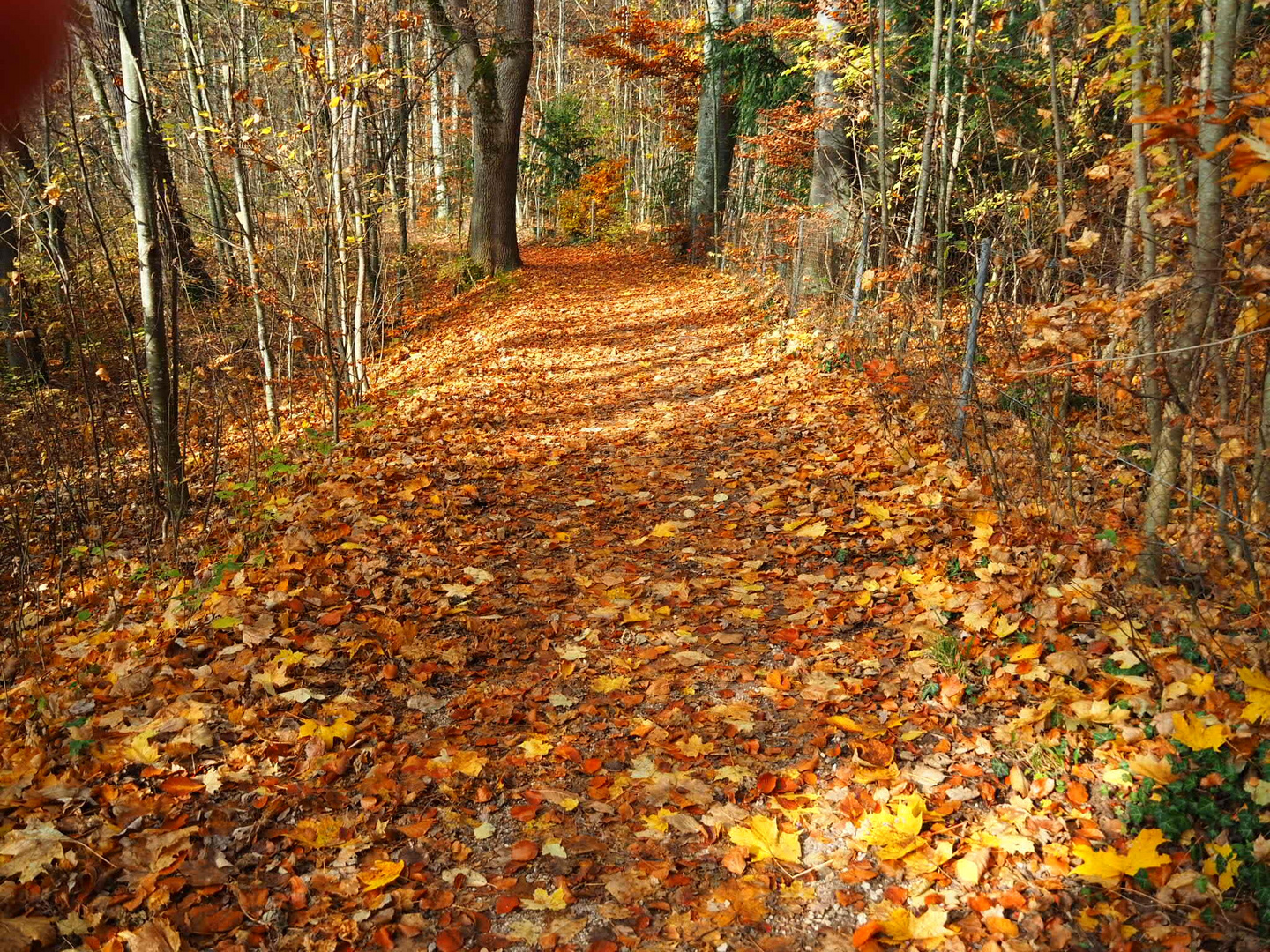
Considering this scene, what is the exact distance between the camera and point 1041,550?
4.32 m

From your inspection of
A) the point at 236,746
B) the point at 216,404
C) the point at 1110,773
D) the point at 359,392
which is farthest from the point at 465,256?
the point at 1110,773

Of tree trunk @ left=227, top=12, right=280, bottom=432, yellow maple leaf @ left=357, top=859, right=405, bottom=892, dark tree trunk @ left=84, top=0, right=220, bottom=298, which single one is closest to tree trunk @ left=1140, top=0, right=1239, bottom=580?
yellow maple leaf @ left=357, top=859, right=405, bottom=892

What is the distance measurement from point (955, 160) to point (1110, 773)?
198 inches

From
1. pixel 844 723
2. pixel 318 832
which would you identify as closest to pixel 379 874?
pixel 318 832

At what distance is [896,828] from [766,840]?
0.50m

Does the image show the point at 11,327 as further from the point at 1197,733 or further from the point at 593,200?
the point at 593,200

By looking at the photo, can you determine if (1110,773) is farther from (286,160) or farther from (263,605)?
(286,160)

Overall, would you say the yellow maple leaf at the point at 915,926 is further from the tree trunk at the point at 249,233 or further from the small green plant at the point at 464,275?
the small green plant at the point at 464,275

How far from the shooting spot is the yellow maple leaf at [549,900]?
2.97 meters

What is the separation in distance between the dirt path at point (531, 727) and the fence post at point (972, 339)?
0.46 m

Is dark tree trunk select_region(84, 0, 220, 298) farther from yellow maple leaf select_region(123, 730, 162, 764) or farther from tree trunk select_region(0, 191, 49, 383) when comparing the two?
tree trunk select_region(0, 191, 49, 383)

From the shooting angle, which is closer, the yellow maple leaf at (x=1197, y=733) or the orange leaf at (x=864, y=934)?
the orange leaf at (x=864, y=934)

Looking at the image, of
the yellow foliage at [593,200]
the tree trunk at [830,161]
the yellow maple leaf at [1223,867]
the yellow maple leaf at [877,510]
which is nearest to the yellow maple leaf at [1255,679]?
the yellow maple leaf at [1223,867]

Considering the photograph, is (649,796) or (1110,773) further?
(649,796)
